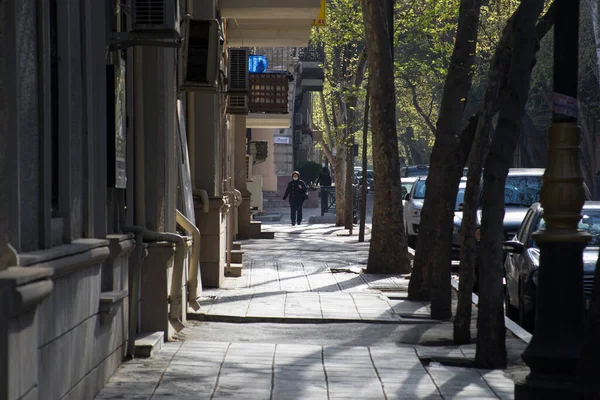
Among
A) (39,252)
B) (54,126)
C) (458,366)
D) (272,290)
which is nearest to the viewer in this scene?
(39,252)

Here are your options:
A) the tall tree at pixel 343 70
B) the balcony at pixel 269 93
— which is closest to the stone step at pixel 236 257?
the balcony at pixel 269 93

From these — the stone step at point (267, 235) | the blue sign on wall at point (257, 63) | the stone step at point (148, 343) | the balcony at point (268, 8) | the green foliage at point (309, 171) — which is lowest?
the stone step at point (267, 235)

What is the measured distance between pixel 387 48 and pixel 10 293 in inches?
555

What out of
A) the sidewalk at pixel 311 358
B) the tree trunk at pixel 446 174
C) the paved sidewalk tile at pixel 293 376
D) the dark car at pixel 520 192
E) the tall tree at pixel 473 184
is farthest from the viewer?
the dark car at pixel 520 192

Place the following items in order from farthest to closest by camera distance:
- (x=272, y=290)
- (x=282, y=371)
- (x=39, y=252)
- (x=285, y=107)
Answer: (x=285, y=107) → (x=272, y=290) → (x=282, y=371) → (x=39, y=252)

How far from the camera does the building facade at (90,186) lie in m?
5.52

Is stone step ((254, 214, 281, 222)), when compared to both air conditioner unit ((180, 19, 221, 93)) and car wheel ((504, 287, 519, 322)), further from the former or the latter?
air conditioner unit ((180, 19, 221, 93))

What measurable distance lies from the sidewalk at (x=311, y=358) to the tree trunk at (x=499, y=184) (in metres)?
0.33

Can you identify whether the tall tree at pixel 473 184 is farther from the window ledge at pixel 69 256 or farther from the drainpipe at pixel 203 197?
the drainpipe at pixel 203 197

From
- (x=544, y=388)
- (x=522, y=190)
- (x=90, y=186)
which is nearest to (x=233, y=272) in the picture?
(x=522, y=190)

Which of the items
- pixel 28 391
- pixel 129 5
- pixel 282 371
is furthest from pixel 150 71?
pixel 28 391

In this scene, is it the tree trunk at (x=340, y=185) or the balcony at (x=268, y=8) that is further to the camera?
the tree trunk at (x=340, y=185)

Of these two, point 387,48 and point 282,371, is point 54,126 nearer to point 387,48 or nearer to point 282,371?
point 282,371

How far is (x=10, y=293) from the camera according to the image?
16.6ft
